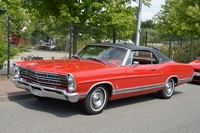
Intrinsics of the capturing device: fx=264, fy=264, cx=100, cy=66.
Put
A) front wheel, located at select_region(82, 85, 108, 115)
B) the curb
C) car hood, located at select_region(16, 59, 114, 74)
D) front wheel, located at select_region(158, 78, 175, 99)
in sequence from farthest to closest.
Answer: front wheel, located at select_region(158, 78, 175, 99) → the curb → front wheel, located at select_region(82, 85, 108, 115) → car hood, located at select_region(16, 59, 114, 74)

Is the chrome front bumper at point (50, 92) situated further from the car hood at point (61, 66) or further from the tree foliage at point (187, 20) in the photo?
the tree foliage at point (187, 20)

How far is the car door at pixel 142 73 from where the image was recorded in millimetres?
6516

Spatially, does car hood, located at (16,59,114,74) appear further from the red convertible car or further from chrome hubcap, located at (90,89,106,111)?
chrome hubcap, located at (90,89,106,111)

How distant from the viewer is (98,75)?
225 inches

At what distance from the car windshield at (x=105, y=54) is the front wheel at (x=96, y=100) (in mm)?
876

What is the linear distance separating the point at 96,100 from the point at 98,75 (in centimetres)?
60

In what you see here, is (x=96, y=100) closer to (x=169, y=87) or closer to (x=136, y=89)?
(x=136, y=89)

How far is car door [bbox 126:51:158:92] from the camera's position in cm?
652

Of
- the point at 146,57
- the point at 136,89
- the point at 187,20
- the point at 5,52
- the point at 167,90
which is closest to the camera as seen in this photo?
the point at 136,89

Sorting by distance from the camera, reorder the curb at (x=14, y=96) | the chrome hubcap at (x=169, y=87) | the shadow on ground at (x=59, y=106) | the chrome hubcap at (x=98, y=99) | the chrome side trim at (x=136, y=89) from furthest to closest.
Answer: the chrome hubcap at (x=169, y=87) < the curb at (x=14, y=96) < the chrome side trim at (x=136, y=89) < the shadow on ground at (x=59, y=106) < the chrome hubcap at (x=98, y=99)

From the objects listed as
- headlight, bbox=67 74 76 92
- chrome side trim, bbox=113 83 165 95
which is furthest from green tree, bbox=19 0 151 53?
headlight, bbox=67 74 76 92

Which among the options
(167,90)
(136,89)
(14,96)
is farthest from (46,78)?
(167,90)

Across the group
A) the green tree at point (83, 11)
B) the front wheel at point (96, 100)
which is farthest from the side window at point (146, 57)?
the green tree at point (83, 11)

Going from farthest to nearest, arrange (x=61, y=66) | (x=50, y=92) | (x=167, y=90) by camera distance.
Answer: (x=167, y=90) < (x=61, y=66) < (x=50, y=92)
